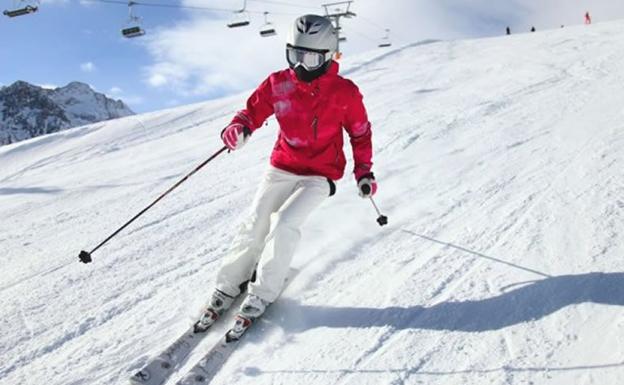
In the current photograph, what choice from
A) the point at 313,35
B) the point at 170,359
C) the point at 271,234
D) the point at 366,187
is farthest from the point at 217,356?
the point at 313,35

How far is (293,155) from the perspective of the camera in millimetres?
4105

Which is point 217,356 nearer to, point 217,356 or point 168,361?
point 217,356

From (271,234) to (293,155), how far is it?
0.75 metres

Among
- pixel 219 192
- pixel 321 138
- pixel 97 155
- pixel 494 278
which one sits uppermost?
pixel 321 138

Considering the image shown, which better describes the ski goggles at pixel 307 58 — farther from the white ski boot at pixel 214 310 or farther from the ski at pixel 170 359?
the ski at pixel 170 359

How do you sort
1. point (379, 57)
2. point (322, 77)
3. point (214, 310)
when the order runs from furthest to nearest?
point (379, 57) → point (322, 77) → point (214, 310)

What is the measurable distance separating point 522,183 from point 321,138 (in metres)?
2.13

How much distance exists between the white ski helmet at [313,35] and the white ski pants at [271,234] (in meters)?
0.90

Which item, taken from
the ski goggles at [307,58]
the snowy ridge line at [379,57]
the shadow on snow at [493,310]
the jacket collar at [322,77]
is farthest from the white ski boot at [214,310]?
the snowy ridge line at [379,57]

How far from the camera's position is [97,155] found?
11.5 meters

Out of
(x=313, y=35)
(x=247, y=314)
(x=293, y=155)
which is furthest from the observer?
(x=293, y=155)

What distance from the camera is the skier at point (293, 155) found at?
355 cm

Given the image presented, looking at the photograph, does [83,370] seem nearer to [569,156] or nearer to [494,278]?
[494,278]

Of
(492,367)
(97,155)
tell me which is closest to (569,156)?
(492,367)
